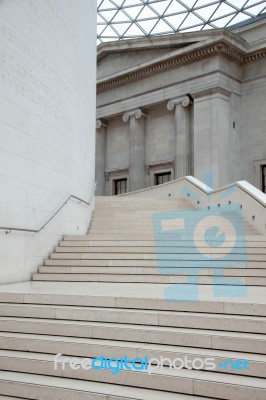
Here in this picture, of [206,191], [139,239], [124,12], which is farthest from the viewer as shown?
[124,12]

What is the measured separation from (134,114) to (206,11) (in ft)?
30.7

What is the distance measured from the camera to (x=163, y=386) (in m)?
4.94

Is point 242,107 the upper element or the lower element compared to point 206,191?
upper

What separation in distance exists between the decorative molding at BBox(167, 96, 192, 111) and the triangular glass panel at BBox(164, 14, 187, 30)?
859 centimetres

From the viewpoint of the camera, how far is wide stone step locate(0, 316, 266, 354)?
528 cm

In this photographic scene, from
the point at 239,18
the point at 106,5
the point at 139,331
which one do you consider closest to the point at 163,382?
the point at 139,331

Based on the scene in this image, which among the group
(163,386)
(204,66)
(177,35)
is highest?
(177,35)

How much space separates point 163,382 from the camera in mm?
4949

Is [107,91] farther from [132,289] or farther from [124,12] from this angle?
[132,289]

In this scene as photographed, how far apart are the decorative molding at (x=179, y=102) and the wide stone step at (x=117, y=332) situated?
2223cm

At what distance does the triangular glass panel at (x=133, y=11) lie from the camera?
35.4 meters

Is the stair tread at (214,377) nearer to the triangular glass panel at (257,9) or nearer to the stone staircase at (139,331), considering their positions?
the stone staircase at (139,331)

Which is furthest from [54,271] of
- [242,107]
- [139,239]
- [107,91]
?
[107,91]

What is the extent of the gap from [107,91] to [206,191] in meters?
16.4
